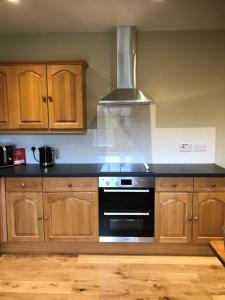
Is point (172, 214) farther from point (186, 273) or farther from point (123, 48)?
point (123, 48)

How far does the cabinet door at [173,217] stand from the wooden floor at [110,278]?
0.24m

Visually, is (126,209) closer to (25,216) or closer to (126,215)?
(126,215)

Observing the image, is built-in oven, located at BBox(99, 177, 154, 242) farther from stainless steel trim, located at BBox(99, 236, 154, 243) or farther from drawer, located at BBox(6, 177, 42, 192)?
drawer, located at BBox(6, 177, 42, 192)

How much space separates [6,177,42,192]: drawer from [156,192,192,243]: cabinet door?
1.25m

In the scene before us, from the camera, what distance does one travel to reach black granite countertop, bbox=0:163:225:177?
2738mm

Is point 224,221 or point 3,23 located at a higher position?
point 3,23

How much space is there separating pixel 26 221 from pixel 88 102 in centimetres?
153

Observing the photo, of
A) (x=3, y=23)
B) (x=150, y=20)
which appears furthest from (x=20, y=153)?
(x=150, y=20)

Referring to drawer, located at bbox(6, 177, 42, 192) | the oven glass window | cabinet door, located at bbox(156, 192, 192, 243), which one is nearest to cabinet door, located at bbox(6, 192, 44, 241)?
drawer, located at bbox(6, 177, 42, 192)

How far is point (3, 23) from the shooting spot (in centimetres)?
287

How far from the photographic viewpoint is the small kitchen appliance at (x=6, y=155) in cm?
312

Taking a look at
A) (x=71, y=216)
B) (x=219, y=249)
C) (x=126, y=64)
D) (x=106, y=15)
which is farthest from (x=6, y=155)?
(x=219, y=249)

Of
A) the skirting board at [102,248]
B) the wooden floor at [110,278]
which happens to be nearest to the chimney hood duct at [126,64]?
the skirting board at [102,248]

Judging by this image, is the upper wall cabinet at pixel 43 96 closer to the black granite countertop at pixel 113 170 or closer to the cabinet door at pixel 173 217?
the black granite countertop at pixel 113 170
